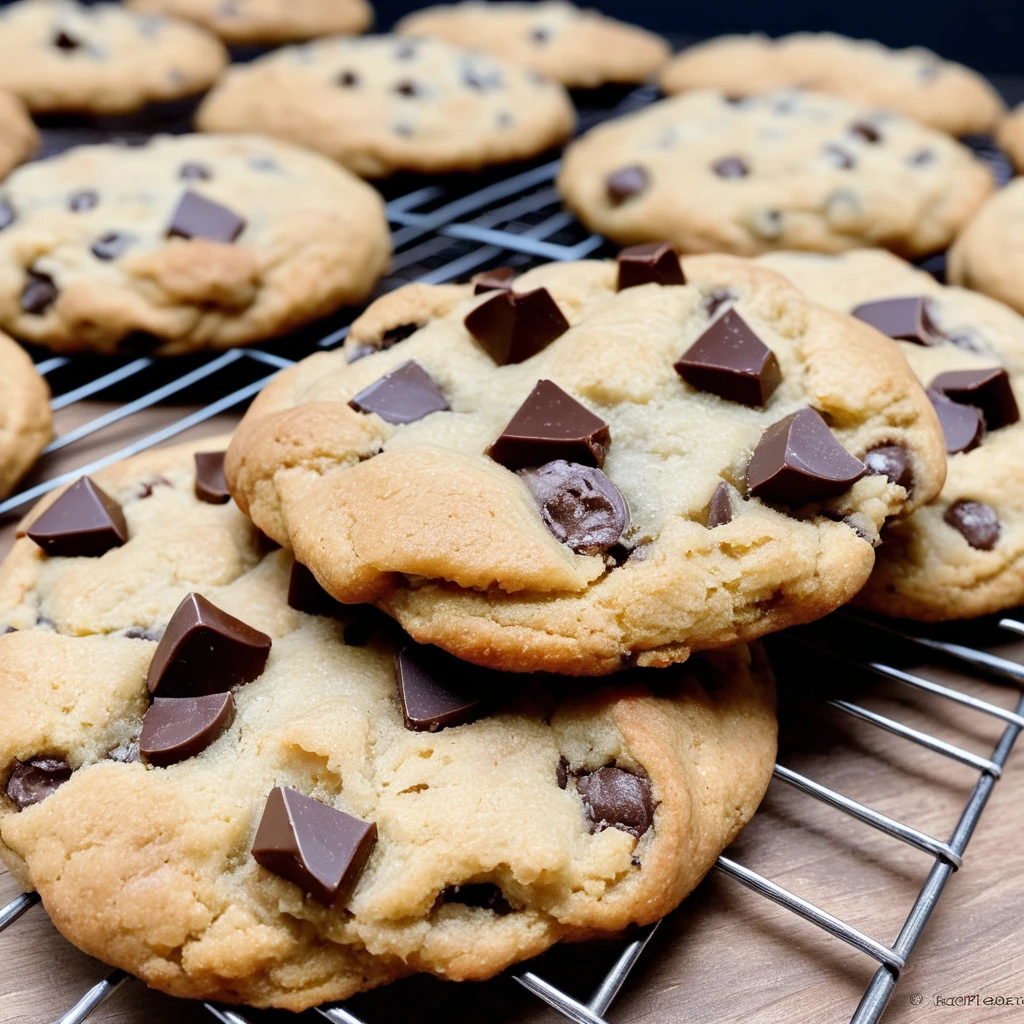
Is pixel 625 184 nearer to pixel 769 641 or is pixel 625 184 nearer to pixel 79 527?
pixel 769 641

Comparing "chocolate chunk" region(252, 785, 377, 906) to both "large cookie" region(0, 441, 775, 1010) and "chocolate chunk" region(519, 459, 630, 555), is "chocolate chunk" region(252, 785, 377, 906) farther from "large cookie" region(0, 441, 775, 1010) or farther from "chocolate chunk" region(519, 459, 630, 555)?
"chocolate chunk" region(519, 459, 630, 555)

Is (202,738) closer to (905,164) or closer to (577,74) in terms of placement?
(905,164)

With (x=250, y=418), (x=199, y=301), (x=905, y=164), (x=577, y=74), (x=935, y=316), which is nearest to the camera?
(x=250, y=418)

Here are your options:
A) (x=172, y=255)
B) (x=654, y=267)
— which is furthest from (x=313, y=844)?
(x=172, y=255)

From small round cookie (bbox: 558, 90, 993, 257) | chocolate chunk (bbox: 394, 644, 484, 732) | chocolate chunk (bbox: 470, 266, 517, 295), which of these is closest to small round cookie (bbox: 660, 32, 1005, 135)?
small round cookie (bbox: 558, 90, 993, 257)

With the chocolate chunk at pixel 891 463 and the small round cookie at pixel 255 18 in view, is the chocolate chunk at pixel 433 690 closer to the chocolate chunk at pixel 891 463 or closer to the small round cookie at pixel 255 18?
the chocolate chunk at pixel 891 463

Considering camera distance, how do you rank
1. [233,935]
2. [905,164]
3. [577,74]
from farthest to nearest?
[577,74]
[905,164]
[233,935]

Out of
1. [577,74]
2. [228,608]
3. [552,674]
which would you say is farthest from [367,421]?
[577,74]
